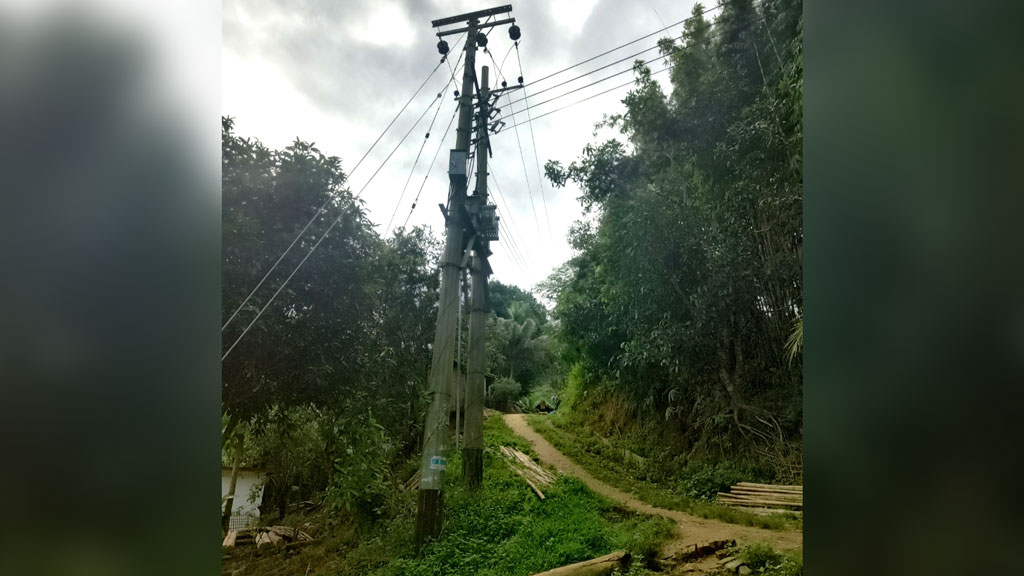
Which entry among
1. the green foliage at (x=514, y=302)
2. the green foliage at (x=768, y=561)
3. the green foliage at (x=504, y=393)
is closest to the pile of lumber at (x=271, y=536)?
the green foliage at (x=768, y=561)

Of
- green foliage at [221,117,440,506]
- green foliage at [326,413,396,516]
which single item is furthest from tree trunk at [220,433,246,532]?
green foliage at [326,413,396,516]

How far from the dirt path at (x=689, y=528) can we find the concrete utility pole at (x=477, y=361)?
0.99m

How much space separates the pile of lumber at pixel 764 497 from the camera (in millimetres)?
3934

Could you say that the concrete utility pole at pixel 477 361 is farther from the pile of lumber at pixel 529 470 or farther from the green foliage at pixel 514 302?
the green foliage at pixel 514 302

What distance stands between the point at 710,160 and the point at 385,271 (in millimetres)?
3143

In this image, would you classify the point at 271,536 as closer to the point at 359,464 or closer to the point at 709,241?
the point at 359,464

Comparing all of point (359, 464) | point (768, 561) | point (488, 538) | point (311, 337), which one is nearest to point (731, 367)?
point (768, 561)

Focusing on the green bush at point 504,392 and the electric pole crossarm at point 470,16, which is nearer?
the electric pole crossarm at point 470,16

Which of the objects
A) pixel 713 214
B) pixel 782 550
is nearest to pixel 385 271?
pixel 713 214

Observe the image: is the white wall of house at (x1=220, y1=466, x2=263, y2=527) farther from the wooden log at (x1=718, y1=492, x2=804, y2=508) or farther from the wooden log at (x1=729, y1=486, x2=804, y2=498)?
the wooden log at (x1=729, y1=486, x2=804, y2=498)

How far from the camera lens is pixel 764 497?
4.08 m

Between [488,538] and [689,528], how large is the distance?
1575 mm
